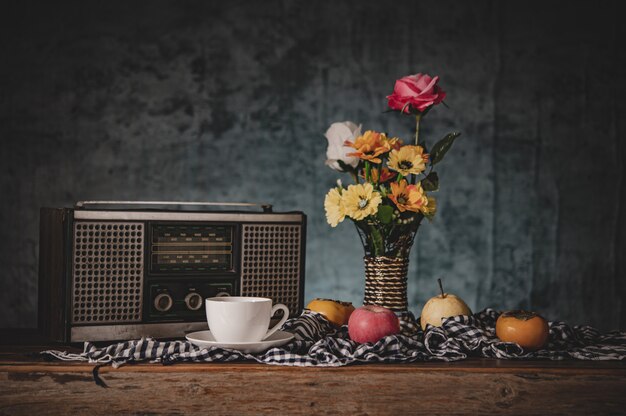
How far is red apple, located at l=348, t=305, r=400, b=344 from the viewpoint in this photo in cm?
135

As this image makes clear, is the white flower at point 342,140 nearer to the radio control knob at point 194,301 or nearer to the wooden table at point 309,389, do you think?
the radio control knob at point 194,301

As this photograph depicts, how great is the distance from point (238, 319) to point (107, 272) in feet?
1.06

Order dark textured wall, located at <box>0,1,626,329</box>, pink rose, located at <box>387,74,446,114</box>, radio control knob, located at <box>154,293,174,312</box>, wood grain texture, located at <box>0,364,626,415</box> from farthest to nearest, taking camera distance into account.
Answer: dark textured wall, located at <box>0,1,626,329</box> → pink rose, located at <box>387,74,446,114</box> → radio control knob, located at <box>154,293,174,312</box> → wood grain texture, located at <box>0,364,626,415</box>

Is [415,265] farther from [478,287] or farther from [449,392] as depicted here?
[449,392]

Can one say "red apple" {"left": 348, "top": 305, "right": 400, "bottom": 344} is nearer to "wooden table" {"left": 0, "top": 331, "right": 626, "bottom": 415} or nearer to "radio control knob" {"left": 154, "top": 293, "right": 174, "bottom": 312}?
"wooden table" {"left": 0, "top": 331, "right": 626, "bottom": 415}

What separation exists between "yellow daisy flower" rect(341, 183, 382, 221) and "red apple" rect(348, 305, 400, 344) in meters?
0.23

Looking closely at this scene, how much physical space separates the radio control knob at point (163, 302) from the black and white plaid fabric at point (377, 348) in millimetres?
160

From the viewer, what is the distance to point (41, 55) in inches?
105

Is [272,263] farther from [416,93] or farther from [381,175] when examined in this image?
[416,93]

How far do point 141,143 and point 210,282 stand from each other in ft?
4.46

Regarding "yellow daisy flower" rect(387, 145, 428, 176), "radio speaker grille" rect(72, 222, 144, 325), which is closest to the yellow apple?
"yellow daisy flower" rect(387, 145, 428, 176)

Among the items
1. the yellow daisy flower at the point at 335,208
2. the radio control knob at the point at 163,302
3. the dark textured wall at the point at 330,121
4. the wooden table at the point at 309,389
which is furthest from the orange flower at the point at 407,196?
the dark textured wall at the point at 330,121

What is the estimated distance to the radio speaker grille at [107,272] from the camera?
4.58 feet

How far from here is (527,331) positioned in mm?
1354
